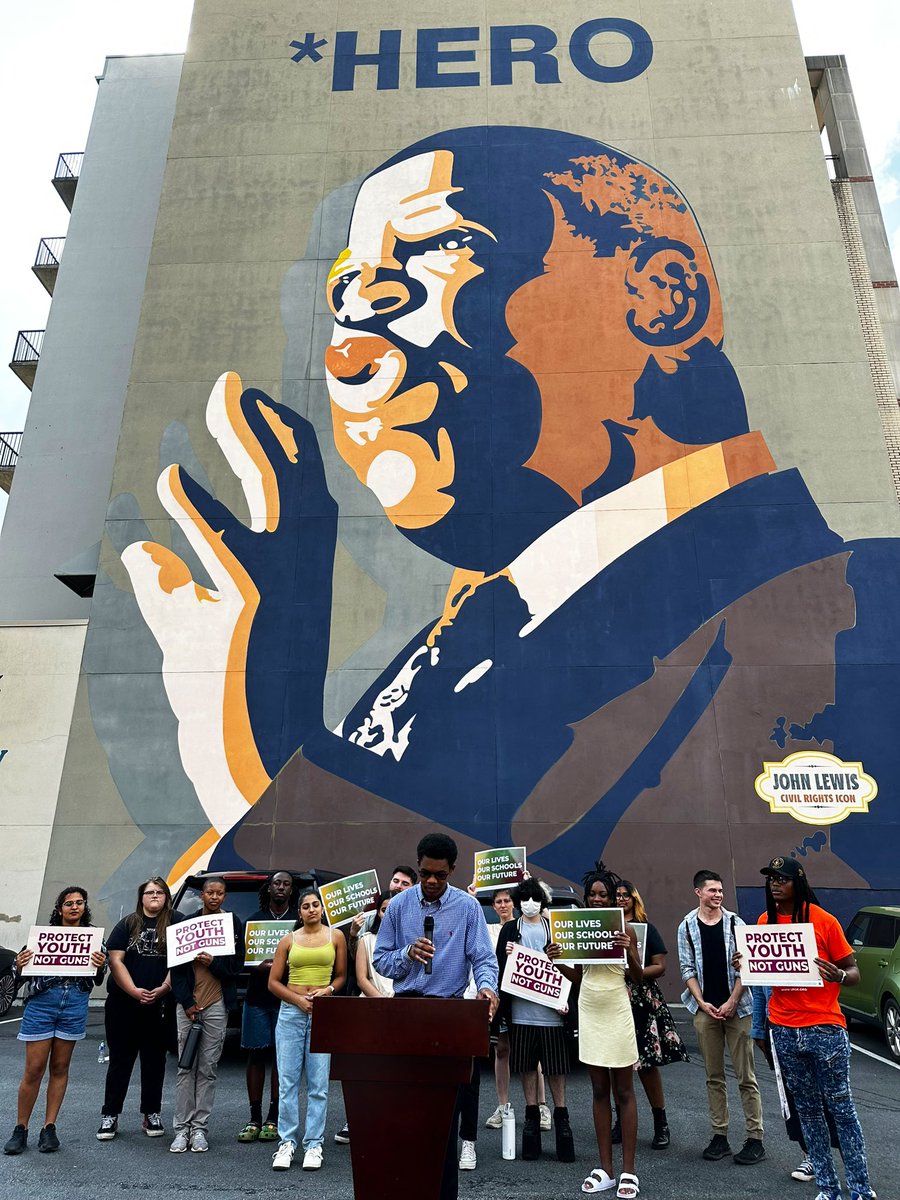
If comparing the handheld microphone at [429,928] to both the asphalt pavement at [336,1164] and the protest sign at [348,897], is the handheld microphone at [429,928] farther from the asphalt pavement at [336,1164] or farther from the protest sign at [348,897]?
the protest sign at [348,897]

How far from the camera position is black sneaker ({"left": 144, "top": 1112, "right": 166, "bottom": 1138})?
6.75 metres

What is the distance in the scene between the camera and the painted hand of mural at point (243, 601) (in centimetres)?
1428

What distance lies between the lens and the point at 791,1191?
5.50m

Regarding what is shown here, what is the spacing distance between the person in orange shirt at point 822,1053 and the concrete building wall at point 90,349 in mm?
14474

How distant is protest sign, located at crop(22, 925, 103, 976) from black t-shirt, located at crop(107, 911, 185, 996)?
27 cm

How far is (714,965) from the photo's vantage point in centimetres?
654

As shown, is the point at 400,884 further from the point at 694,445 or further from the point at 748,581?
the point at 694,445

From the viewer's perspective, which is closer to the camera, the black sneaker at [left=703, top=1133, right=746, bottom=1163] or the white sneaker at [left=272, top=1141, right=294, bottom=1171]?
the white sneaker at [left=272, top=1141, right=294, bottom=1171]

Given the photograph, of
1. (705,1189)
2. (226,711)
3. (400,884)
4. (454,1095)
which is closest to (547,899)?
(400,884)

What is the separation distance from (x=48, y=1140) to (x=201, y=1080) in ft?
3.39

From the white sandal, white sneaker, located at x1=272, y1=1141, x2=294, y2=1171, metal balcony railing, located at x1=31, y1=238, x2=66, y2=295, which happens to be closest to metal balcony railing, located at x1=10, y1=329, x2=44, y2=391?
metal balcony railing, located at x1=31, y1=238, x2=66, y2=295

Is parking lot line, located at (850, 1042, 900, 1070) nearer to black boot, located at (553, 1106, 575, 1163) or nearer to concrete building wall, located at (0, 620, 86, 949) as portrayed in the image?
black boot, located at (553, 1106, 575, 1163)

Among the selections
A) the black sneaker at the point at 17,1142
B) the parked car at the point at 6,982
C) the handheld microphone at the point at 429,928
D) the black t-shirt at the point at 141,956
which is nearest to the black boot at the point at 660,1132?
the handheld microphone at the point at 429,928

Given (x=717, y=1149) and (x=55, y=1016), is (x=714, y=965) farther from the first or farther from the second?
(x=55, y=1016)
